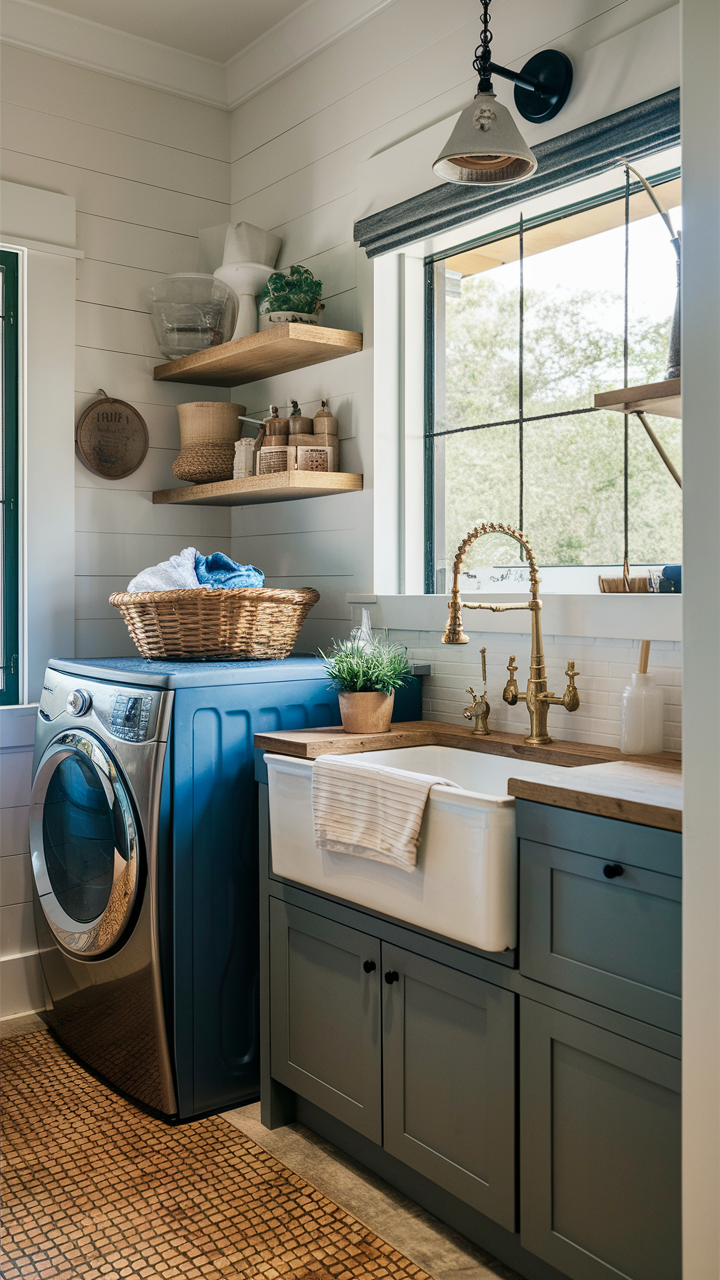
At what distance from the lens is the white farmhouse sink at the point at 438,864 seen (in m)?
1.65

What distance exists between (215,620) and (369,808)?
83cm

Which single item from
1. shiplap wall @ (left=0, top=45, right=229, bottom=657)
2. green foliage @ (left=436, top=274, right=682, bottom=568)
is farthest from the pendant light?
shiplap wall @ (left=0, top=45, right=229, bottom=657)

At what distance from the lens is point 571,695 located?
84.0 inches

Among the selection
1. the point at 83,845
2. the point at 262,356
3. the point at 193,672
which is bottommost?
→ the point at 83,845

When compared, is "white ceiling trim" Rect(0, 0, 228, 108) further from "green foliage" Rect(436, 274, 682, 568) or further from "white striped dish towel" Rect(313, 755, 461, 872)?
"white striped dish towel" Rect(313, 755, 461, 872)

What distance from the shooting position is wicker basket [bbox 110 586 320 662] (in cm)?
251

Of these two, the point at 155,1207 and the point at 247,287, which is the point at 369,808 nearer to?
the point at 155,1207

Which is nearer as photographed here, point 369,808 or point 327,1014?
point 369,808

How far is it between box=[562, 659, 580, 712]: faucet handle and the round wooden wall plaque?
5.51ft

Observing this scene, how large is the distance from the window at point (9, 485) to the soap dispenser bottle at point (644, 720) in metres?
1.82

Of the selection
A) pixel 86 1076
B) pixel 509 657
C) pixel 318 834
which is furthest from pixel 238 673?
pixel 86 1076

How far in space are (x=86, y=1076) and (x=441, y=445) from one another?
1898 mm

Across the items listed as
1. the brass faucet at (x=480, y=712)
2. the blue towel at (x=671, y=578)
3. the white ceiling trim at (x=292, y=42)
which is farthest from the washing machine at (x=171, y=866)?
the white ceiling trim at (x=292, y=42)

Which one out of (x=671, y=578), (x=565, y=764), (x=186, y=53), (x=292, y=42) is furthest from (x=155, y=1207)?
(x=186, y=53)
